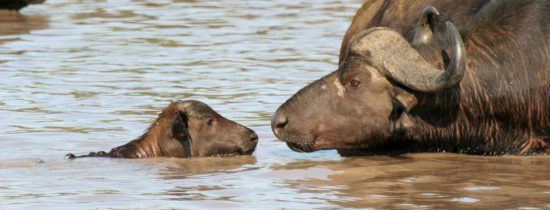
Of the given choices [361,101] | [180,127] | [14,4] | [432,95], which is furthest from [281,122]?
[14,4]

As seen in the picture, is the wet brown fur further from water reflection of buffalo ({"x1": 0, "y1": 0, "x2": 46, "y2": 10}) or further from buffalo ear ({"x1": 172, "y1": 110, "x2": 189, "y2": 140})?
water reflection of buffalo ({"x1": 0, "y1": 0, "x2": 46, "y2": 10})

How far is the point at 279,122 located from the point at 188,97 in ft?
15.5

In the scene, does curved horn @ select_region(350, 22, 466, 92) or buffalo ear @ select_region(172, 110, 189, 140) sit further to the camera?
buffalo ear @ select_region(172, 110, 189, 140)

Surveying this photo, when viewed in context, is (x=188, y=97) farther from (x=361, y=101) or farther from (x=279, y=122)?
(x=361, y=101)

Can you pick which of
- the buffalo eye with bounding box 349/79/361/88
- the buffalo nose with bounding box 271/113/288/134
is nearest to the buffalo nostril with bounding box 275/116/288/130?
the buffalo nose with bounding box 271/113/288/134

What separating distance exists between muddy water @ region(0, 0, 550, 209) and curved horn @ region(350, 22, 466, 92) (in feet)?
2.28

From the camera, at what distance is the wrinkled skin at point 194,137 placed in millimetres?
13812

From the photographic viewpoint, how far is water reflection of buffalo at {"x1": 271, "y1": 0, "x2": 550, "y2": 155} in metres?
12.7

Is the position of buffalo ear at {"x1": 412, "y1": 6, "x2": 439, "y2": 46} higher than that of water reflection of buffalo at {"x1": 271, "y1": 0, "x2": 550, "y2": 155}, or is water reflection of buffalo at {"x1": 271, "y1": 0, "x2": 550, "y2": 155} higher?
buffalo ear at {"x1": 412, "y1": 6, "x2": 439, "y2": 46}

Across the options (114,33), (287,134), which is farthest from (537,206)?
(114,33)

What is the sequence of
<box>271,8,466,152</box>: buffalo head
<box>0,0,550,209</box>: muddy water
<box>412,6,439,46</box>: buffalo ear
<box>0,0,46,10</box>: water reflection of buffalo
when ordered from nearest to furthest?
1. <box>0,0,550,209</box>: muddy water
2. <box>271,8,466,152</box>: buffalo head
3. <box>412,6,439,46</box>: buffalo ear
4. <box>0,0,46,10</box>: water reflection of buffalo

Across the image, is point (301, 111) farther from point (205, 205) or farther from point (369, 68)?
point (205, 205)

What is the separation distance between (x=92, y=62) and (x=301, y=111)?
329 inches

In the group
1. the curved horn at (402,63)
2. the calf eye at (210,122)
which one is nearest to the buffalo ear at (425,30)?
the curved horn at (402,63)
